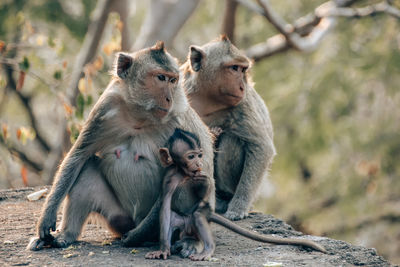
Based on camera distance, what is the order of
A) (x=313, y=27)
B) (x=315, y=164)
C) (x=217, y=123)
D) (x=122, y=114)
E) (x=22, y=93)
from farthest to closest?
1. (x=22, y=93)
2. (x=315, y=164)
3. (x=313, y=27)
4. (x=217, y=123)
5. (x=122, y=114)

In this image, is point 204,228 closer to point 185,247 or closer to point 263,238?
point 185,247

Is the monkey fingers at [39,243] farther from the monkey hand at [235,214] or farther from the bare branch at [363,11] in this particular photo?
the bare branch at [363,11]

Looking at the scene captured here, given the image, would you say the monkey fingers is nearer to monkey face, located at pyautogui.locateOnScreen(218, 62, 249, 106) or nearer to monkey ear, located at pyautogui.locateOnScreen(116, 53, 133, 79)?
monkey ear, located at pyautogui.locateOnScreen(116, 53, 133, 79)

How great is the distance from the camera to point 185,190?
5.18 meters

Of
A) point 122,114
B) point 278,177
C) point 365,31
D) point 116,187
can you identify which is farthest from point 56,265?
point 365,31

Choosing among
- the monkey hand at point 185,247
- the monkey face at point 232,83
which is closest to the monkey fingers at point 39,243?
the monkey hand at point 185,247

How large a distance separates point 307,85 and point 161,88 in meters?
9.47

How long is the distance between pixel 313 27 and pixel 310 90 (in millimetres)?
1355

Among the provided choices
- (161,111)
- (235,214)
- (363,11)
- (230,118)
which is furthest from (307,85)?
(161,111)

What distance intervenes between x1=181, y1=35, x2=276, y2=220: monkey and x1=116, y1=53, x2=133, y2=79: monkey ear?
1778mm

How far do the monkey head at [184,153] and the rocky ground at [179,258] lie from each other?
2.29 feet

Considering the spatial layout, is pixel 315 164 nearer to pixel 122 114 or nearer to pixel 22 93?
pixel 22 93

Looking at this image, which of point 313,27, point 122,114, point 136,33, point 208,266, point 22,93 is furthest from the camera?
point 136,33

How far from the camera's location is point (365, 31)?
50.7 feet
